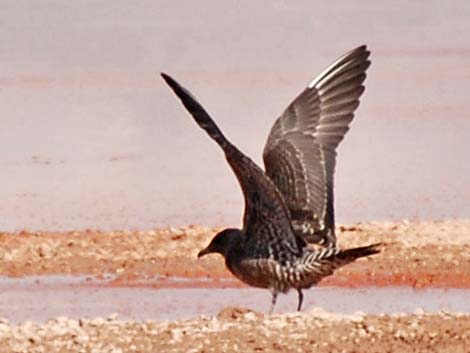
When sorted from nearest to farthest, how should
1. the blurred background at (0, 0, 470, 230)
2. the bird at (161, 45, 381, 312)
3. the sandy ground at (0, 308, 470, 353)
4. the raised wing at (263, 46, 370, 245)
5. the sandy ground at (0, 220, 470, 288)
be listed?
the sandy ground at (0, 308, 470, 353)
the bird at (161, 45, 381, 312)
the raised wing at (263, 46, 370, 245)
the sandy ground at (0, 220, 470, 288)
the blurred background at (0, 0, 470, 230)

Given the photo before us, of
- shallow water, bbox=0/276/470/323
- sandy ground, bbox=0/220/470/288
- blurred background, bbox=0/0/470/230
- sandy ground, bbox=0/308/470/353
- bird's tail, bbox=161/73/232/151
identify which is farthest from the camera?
blurred background, bbox=0/0/470/230

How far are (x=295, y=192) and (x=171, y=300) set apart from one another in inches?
55.1

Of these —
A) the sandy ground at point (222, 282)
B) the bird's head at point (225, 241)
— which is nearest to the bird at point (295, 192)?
the bird's head at point (225, 241)

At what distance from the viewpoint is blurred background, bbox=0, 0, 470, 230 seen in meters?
18.2

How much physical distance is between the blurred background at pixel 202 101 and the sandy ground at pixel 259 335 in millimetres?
4802

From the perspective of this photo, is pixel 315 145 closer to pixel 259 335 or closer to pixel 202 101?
pixel 259 335

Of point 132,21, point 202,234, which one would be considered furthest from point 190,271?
point 132,21

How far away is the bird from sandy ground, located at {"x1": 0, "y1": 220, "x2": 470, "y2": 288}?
1.53 m

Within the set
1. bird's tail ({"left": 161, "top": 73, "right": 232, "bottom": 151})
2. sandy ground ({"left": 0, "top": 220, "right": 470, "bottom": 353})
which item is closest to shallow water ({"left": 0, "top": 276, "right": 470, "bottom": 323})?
sandy ground ({"left": 0, "top": 220, "right": 470, "bottom": 353})

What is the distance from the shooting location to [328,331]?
12172 mm

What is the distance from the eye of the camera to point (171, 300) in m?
14.7

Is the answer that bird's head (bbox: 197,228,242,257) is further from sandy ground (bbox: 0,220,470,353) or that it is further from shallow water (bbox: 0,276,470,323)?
A: sandy ground (bbox: 0,220,470,353)

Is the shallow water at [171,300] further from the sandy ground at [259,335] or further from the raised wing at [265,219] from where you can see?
the sandy ground at [259,335]

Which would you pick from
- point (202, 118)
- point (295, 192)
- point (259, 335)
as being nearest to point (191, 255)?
point (295, 192)
